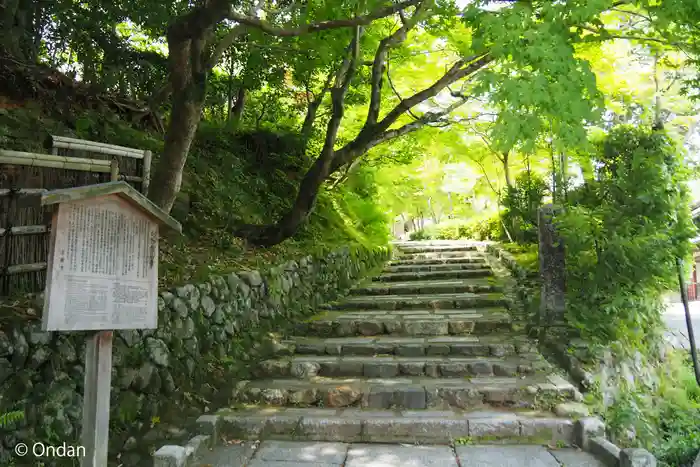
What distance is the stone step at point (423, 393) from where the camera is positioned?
A: 16.5ft

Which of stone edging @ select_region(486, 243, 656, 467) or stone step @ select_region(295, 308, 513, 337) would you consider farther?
stone step @ select_region(295, 308, 513, 337)

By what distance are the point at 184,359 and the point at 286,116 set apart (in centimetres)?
731

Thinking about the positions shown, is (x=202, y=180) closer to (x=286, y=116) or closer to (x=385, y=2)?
(x=286, y=116)

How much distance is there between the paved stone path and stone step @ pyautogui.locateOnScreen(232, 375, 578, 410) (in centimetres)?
69

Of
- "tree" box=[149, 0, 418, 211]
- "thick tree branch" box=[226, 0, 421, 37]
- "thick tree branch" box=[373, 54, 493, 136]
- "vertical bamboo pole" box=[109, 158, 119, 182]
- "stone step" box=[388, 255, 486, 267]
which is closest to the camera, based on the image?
"vertical bamboo pole" box=[109, 158, 119, 182]

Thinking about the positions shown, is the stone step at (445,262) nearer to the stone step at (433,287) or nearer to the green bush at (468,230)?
the stone step at (433,287)

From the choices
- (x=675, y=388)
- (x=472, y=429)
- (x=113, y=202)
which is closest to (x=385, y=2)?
(x=113, y=202)

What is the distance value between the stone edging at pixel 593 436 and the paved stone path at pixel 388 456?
98mm

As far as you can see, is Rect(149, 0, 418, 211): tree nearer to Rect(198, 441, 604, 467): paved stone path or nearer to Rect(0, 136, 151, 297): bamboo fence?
Rect(0, 136, 151, 297): bamboo fence

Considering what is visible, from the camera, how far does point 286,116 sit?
11.2 metres

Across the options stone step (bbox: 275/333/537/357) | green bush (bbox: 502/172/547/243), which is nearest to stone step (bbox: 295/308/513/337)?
stone step (bbox: 275/333/537/357)

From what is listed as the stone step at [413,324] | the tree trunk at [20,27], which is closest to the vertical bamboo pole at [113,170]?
the tree trunk at [20,27]

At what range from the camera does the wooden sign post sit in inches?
112

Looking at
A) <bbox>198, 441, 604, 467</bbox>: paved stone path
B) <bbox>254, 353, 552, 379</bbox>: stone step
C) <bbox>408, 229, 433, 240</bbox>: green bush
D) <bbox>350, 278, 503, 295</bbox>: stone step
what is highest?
<bbox>408, 229, 433, 240</bbox>: green bush
